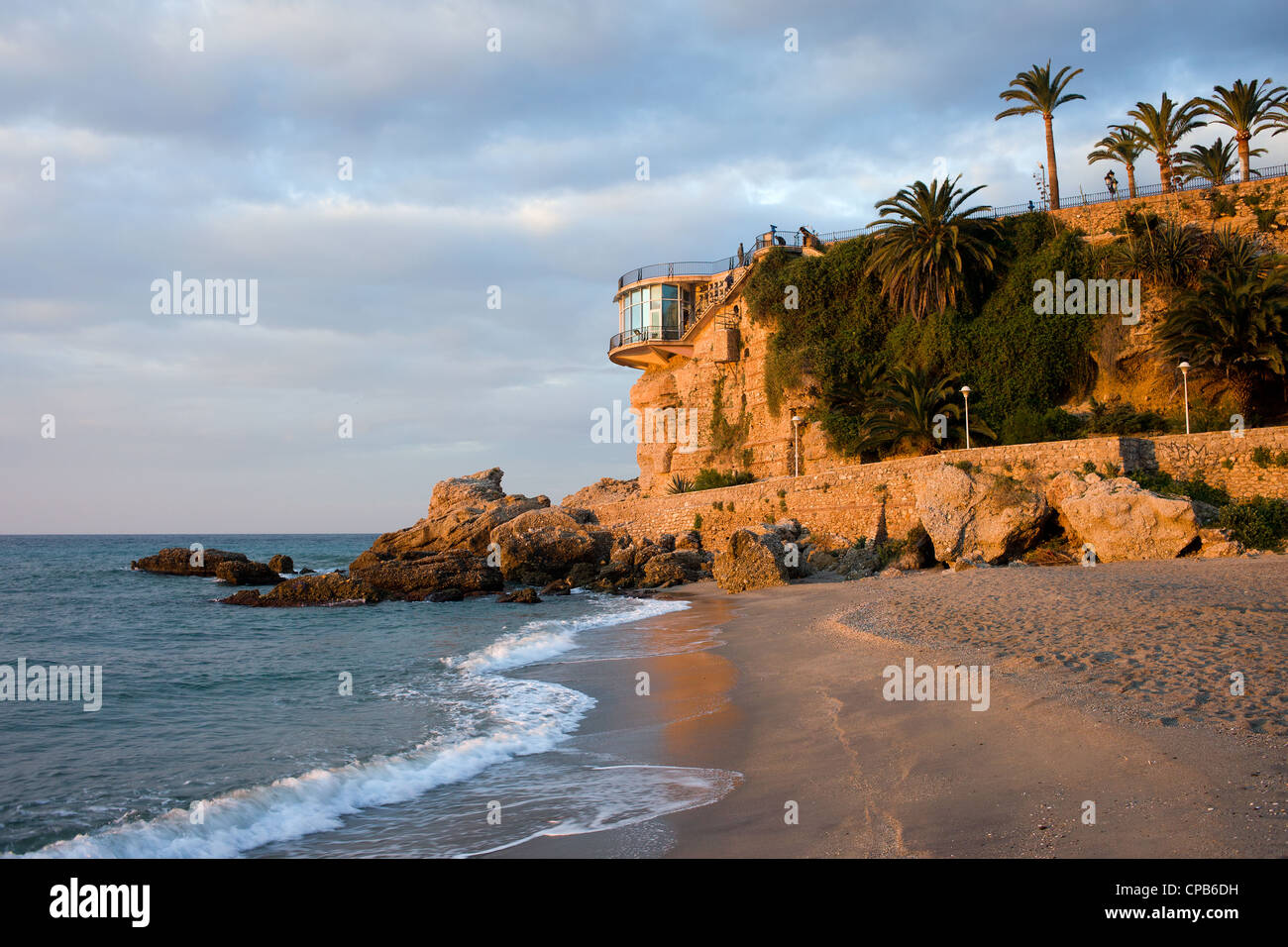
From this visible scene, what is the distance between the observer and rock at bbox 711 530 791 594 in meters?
19.6

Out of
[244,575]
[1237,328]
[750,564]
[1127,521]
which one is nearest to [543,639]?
[750,564]

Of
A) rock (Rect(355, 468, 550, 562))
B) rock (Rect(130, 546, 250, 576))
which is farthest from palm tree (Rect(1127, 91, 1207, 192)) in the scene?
rock (Rect(130, 546, 250, 576))

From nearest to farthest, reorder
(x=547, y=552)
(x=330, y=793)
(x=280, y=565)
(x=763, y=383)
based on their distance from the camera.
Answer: (x=330, y=793), (x=547, y=552), (x=763, y=383), (x=280, y=565)

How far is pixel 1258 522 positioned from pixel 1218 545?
136 cm

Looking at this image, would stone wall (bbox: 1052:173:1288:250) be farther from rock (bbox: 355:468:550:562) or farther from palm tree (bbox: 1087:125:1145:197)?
rock (bbox: 355:468:550:562)

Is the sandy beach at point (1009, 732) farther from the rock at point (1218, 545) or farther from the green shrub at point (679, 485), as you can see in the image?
the green shrub at point (679, 485)

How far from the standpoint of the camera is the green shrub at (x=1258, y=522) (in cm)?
1520

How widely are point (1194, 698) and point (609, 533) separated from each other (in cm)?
2504

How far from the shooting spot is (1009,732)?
227 inches

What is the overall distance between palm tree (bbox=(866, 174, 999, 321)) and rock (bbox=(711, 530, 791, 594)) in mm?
12345

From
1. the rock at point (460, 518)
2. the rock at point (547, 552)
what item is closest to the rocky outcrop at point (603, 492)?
the rock at point (460, 518)

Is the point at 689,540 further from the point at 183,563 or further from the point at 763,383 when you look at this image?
the point at 183,563
